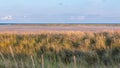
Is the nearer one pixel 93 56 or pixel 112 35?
pixel 93 56

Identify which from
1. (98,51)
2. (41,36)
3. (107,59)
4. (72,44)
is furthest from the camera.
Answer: (41,36)

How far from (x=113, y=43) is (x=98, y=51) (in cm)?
133

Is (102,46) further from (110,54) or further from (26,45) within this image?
(26,45)

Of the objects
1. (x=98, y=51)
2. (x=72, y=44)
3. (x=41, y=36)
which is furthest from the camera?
(x=41, y=36)

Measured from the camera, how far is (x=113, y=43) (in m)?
19.2

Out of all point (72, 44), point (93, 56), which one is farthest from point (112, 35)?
point (93, 56)

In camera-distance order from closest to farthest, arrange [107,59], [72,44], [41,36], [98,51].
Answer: [107,59], [98,51], [72,44], [41,36]

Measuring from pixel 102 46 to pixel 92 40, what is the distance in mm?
1884

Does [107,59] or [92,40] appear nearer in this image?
[107,59]

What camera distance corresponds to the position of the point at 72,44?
19922 mm

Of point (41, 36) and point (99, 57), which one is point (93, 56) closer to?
point (99, 57)

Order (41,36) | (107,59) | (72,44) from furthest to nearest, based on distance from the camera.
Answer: (41,36)
(72,44)
(107,59)

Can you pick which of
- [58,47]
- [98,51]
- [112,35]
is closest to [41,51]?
[58,47]

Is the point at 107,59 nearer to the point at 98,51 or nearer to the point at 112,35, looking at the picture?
the point at 98,51
